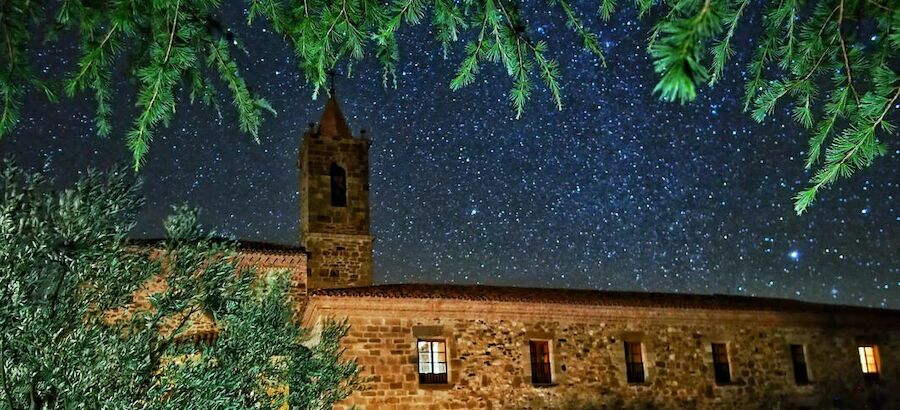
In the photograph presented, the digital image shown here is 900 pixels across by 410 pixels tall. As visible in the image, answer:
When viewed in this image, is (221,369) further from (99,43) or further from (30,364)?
(99,43)

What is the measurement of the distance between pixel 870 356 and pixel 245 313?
55.6ft

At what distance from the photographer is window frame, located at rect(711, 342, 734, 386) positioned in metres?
17.0

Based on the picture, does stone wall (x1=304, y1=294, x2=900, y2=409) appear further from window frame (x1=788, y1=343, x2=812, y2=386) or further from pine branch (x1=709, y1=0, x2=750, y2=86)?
pine branch (x1=709, y1=0, x2=750, y2=86)

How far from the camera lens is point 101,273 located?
6.93 m

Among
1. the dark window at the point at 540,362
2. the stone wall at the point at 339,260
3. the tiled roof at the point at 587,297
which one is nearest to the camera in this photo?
the tiled roof at the point at 587,297

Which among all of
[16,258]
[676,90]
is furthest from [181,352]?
[676,90]

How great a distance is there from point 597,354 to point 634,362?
97 centimetres

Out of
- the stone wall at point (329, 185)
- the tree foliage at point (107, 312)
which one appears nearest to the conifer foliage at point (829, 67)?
the tree foliage at point (107, 312)

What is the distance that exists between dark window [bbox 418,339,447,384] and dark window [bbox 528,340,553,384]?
6.16ft

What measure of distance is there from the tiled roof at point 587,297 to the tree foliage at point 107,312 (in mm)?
6545

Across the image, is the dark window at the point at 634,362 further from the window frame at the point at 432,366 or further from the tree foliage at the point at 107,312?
the tree foliage at the point at 107,312

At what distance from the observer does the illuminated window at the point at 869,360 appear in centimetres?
1867

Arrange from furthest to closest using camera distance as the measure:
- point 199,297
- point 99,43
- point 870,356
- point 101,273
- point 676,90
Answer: point 870,356, point 199,297, point 101,273, point 99,43, point 676,90

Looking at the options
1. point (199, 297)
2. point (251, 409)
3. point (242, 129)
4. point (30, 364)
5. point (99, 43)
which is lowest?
point (251, 409)
